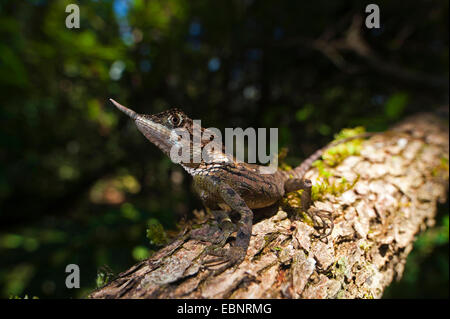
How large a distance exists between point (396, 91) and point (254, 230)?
5.80 meters

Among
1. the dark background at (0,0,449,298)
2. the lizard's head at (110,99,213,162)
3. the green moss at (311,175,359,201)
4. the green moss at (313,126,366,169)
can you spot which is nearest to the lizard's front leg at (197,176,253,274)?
the lizard's head at (110,99,213,162)

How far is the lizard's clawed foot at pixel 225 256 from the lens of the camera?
2.35 metres

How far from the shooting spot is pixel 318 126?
6.49 meters

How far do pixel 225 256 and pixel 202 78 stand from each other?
520 centimetres

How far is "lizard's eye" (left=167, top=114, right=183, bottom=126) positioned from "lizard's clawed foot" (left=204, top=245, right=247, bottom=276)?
126 cm

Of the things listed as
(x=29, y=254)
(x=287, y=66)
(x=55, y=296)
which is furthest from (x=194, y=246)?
(x=287, y=66)

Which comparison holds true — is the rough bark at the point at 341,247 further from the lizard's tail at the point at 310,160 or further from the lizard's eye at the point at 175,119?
the lizard's eye at the point at 175,119

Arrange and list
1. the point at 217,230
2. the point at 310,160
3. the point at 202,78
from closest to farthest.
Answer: the point at 217,230 → the point at 310,160 → the point at 202,78

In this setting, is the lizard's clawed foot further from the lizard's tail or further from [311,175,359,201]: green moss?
the lizard's tail

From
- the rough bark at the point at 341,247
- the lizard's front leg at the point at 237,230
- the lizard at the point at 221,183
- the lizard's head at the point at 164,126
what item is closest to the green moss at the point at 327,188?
the rough bark at the point at 341,247

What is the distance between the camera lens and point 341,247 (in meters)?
2.79

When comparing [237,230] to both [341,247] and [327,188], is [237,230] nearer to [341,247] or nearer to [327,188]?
[341,247]

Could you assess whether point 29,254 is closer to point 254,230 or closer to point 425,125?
point 254,230

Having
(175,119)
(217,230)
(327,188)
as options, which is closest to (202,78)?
(175,119)
